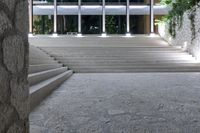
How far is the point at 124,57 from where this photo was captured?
19750mm

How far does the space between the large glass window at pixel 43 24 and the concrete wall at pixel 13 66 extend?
2979cm

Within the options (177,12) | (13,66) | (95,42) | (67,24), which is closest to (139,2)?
(67,24)

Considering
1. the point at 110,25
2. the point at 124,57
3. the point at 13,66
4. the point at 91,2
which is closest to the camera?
the point at 13,66

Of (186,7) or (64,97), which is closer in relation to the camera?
(64,97)

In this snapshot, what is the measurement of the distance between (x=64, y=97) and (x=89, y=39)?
59.3 feet

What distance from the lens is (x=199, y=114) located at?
582 cm

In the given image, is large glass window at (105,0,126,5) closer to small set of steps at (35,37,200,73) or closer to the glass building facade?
the glass building facade

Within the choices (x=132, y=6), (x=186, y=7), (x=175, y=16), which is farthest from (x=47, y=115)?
(x=132, y=6)

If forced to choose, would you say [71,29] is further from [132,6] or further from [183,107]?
[183,107]

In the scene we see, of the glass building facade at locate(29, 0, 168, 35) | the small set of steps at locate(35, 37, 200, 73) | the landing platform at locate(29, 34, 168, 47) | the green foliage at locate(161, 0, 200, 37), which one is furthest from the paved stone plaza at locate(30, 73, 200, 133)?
the glass building facade at locate(29, 0, 168, 35)

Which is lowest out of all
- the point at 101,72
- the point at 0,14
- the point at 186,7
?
the point at 101,72

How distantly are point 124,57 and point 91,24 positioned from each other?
551 inches

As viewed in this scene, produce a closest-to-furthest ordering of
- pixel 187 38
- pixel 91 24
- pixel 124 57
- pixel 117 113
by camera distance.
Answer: pixel 117 113 < pixel 124 57 < pixel 187 38 < pixel 91 24

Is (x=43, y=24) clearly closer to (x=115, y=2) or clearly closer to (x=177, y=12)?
(x=115, y=2)
